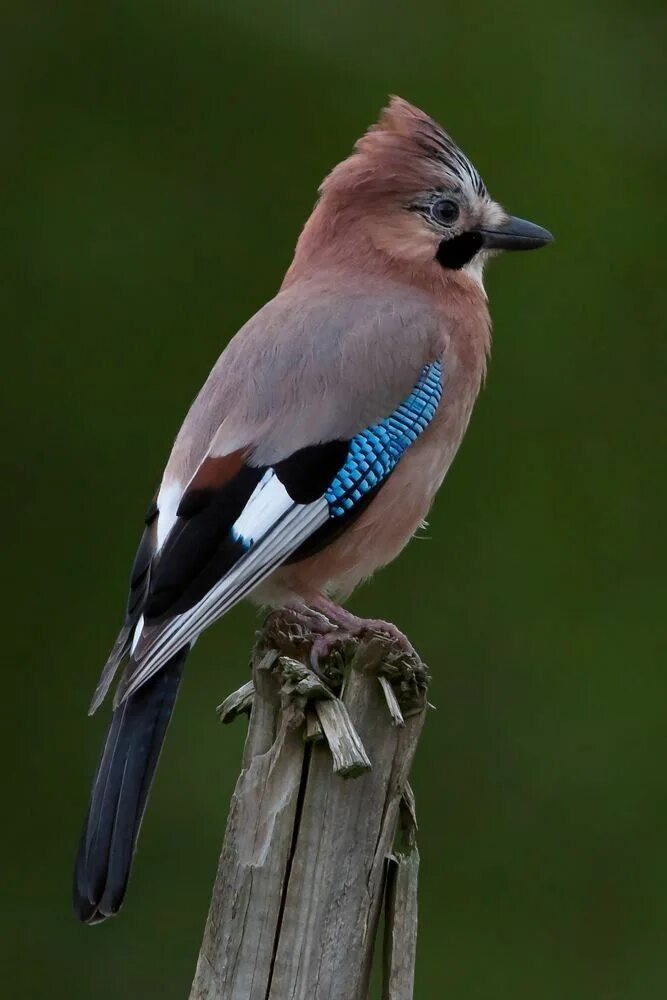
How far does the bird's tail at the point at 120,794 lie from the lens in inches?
96.2

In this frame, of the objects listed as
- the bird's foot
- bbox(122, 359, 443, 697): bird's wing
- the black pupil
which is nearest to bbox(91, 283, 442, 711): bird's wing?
bbox(122, 359, 443, 697): bird's wing

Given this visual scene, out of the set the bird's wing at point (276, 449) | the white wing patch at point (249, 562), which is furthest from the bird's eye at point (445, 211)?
the white wing patch at point (249, 562)

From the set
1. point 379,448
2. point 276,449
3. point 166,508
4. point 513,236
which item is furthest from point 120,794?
point 513,236

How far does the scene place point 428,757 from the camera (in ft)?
17.2

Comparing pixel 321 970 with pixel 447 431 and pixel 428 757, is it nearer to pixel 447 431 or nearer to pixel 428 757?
pixel 447 431

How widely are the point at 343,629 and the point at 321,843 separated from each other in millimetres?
651

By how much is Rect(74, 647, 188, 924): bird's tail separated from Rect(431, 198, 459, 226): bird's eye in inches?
46.8

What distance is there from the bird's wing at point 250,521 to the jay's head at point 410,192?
17.5 inches

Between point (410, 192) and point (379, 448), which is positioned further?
point (410, 192)

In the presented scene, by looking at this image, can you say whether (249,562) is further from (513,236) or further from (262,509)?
(513,236)

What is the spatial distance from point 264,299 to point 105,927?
1893 mm

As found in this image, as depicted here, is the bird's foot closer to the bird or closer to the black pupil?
the bird

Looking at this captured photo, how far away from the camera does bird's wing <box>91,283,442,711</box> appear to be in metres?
2.73

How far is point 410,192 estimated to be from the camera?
136 inches
